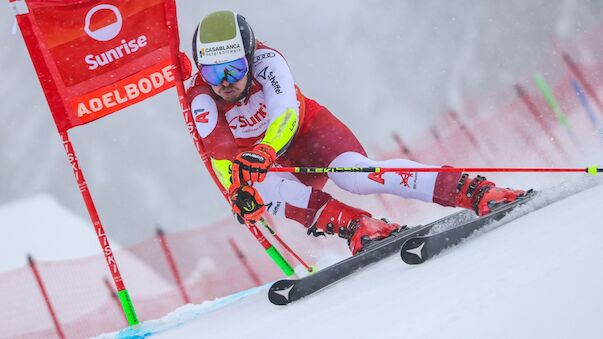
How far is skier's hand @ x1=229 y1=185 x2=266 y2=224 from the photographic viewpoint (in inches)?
118

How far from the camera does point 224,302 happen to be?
4527mm

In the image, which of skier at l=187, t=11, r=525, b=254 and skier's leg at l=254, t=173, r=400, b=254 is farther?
skier's leg at l=254, t=173, r=400, b=254

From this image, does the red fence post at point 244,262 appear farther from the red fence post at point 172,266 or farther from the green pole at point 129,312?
the green pole at point 129,312

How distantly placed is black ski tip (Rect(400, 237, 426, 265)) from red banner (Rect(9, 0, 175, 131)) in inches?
87.2

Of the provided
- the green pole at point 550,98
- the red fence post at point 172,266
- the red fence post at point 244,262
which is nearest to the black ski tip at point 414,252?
the red fence post at point 244,262

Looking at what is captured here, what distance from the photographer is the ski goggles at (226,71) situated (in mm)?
3420

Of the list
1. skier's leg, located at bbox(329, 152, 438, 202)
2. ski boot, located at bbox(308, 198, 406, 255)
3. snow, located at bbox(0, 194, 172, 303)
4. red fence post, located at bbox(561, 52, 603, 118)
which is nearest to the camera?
skier's leg, located at bbox(329, 152, 438, 202)

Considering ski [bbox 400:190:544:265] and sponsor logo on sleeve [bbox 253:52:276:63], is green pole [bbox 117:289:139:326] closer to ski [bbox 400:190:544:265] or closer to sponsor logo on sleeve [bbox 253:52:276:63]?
sponsor logo on sleeve [bbox 253:52:276:63]

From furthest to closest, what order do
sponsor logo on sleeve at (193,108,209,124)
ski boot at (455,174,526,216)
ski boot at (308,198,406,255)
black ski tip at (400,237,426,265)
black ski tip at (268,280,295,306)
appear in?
sponsor logo on sleeve at (193,108,209,124), ski boot at (308,198,406,255), ski boot at (455,174,526,216), black ski tip at (268,280,295,306), black ski tip at (400,237,426,265)

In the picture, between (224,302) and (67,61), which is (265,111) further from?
(224,302)

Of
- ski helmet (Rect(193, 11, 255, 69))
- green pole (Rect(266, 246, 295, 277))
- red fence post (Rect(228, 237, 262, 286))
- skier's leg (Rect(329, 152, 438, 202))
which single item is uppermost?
ski helmet (Rect(193, 11, 255, 69))

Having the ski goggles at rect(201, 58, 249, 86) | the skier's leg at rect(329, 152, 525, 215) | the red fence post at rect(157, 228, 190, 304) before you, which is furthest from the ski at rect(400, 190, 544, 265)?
the red fence post at rect(157, 228, 190, 304)

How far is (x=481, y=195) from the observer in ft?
9.58

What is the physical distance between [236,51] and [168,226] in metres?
6.42
